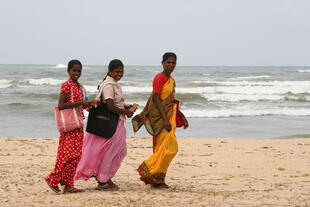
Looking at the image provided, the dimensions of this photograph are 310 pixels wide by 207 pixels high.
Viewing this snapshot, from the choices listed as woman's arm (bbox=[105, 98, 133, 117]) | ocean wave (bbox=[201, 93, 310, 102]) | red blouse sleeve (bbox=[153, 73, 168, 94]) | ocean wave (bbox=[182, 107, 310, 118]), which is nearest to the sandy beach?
woman's arm (bbox=[105, 98, 133, 117])

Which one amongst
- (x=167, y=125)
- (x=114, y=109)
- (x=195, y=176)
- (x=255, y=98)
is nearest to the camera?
(x=114, y=109)

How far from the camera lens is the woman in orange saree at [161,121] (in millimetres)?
5531

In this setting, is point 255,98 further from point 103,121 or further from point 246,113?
point 103,121

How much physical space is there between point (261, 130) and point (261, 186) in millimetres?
7600

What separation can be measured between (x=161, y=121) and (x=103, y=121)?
2.21ft

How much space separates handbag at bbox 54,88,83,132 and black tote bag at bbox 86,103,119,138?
25cm

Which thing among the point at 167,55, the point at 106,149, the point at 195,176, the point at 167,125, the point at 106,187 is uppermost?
the point at 167,55

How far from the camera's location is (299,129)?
13859mm

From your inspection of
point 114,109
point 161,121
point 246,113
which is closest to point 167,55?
point 161,121

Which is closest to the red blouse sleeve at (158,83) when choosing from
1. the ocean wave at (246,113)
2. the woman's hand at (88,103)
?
the woman's hand at (88,103)

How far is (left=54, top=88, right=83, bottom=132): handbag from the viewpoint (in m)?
5.15

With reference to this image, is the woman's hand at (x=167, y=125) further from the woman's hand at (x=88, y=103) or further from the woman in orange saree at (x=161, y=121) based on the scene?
the woman's hand at (x=88, y=103)

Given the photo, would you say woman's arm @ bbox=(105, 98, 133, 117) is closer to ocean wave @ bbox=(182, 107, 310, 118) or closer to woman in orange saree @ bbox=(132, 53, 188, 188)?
woman in orange saree @ bbox=(132, 53, 188, 188)

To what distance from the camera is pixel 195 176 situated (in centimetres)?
696
